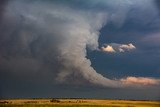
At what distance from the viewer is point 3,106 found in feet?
221

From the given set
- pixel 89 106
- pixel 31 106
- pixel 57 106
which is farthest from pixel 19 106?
pixel 89 106

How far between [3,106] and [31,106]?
17.4 ft

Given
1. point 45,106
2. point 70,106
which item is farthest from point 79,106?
point 45,106

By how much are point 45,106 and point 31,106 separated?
9.02 feet

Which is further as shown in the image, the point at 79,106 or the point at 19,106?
the point at 79,106

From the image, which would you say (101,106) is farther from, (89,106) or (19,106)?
(19,106)

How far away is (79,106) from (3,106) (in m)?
14.8

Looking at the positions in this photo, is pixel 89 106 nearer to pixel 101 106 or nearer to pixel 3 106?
pixel 101 106

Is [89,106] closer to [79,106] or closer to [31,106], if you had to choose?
[79,106]

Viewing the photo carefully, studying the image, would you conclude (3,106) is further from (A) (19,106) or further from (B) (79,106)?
(B) (79,106)

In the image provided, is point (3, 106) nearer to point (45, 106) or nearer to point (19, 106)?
point (19, 106)

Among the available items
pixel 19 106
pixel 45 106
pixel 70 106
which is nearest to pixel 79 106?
pixel 70 106

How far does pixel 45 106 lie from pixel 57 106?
2.96m

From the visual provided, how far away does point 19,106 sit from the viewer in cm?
6719
